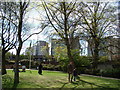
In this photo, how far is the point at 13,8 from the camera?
25.7ft

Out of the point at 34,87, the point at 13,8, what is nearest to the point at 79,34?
the point at 13,8

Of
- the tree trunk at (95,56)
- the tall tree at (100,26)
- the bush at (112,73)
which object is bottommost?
the bush at (112,73)

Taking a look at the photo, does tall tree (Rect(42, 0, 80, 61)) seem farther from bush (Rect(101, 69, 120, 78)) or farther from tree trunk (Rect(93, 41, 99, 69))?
tree trunk (Rect(93, 41, 99, 69))

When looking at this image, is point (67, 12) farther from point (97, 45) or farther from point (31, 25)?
point (97, 45)

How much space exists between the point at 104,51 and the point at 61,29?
5.24 meters

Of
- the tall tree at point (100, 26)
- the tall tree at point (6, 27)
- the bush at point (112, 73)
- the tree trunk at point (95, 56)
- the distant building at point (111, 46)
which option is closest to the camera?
the tall tree at point (6, 27)

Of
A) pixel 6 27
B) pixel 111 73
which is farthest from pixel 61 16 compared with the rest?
pixel 111 73

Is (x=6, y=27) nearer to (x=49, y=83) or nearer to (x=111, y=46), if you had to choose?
(x=49, y=83)

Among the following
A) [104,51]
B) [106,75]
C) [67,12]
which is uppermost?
[67,12]

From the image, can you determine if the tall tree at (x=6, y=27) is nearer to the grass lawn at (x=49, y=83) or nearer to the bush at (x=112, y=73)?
the grass lawn at (x=49, y=83)

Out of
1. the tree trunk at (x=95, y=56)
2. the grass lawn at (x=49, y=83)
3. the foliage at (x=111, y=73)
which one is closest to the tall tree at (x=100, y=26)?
the tree trunk at (x=95, y=56)

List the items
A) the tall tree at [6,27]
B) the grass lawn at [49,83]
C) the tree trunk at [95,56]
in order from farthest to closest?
1. the tree trunk at [95,56]
2. the tall tree at [6,27]
3. the grass lawn at [49,83]

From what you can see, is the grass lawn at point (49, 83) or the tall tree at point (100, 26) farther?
the tall tree at point (100, 26)

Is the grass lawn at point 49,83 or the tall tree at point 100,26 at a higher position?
the tall tree at point 100,26
